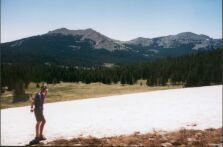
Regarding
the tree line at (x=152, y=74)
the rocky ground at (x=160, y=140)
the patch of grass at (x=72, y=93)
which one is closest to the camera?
the rocky ground at (x=160, y=140)

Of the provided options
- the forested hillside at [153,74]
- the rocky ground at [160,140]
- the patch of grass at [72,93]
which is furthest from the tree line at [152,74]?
the rocky ground at [160,140]

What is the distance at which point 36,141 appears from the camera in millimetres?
15711

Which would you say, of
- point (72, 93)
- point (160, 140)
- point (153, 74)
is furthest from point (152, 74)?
point (160, 140)

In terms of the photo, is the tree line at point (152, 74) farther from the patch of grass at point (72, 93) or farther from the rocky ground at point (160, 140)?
the rocky ground at point (160, 140)

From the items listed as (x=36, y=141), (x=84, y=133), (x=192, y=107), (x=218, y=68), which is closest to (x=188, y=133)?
(x=84, y=133)

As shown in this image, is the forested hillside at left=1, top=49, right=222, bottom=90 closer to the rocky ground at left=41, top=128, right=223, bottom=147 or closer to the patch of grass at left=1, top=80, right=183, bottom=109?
the patch of grass at left=1, top=80, right=183, bottom=109

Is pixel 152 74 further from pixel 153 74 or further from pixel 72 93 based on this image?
pixel 72 93

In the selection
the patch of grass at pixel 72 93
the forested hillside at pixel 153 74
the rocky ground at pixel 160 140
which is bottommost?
the patch of grass at pixel 72 93

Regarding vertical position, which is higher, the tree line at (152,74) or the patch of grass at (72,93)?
the tree line at (152,74)

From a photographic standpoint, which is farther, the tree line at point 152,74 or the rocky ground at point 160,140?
the tree line at point 152,74

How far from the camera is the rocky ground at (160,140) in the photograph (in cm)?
1451

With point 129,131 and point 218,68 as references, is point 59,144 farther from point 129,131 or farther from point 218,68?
point 218,68

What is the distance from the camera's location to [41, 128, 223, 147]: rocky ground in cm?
1451

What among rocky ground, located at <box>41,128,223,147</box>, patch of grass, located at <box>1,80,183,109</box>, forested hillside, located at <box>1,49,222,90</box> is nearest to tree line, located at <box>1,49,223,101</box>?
forested hillside, located at <box>1,49,222,90</box>
